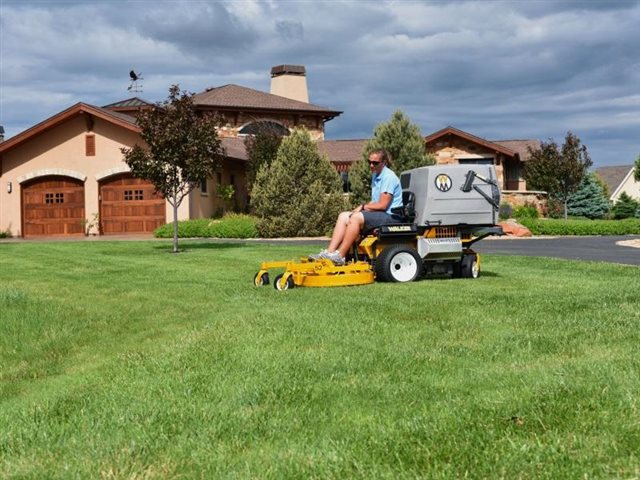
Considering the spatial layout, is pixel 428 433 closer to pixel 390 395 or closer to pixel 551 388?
pixel 390 395

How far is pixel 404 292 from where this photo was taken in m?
7.76

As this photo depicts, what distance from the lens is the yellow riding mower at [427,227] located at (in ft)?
29.1

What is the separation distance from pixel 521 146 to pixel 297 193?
18285 millimetres

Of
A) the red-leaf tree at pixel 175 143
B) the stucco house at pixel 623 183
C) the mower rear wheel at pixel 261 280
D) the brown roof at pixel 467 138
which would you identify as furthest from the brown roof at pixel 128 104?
the stucco house at pixel 623 183

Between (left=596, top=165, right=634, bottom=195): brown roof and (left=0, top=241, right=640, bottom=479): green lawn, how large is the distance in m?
58.8

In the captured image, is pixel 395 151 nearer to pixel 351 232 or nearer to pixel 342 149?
pixel 342 149

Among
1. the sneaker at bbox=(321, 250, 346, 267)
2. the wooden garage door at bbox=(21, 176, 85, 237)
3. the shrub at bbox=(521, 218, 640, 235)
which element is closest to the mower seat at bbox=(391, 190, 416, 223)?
the sneaker at bbox=(321, 250, 346, 267)

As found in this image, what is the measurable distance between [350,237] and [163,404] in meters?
5.09

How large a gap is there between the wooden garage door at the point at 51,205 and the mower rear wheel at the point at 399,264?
2299 cm

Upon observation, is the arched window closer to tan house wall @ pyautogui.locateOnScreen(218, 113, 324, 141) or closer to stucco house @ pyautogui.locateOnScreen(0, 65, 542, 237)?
tan house wall @ pyautogui.locateOnScreen(218, 113, 324, 141)

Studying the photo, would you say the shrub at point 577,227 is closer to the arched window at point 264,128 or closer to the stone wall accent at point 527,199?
the stone wall accent at point 527,199

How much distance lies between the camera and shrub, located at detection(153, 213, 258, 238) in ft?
82.5

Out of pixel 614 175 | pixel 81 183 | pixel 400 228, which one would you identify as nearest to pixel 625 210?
pixel 614 175

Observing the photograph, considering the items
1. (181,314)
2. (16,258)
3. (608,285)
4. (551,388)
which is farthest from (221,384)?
(16,258)
